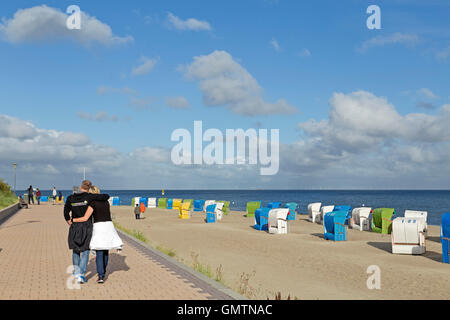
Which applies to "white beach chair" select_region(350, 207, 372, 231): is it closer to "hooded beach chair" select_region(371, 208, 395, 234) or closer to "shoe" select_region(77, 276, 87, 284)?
"hooded beach chair" select_region(371, 208, 395, 234)

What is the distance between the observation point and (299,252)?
16.1 m

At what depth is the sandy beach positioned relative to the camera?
9.85 metres

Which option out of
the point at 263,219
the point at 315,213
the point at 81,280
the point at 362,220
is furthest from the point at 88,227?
the point at 315,213

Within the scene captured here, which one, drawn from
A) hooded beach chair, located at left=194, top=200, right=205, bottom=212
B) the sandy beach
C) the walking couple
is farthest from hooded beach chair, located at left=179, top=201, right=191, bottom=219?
the walking couple

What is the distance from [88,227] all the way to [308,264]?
762 cm

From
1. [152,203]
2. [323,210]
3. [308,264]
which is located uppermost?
[323,210]

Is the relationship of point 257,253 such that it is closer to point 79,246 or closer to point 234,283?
point 234,283

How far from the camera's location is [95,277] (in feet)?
30.0

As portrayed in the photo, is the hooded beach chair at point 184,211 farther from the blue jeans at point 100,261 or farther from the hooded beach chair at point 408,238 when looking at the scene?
the blue jeans at point 100,261

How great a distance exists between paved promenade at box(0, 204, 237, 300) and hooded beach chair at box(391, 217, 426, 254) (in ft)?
29.5

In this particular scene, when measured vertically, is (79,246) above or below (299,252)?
above

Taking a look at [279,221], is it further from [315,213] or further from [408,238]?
[315,213]
